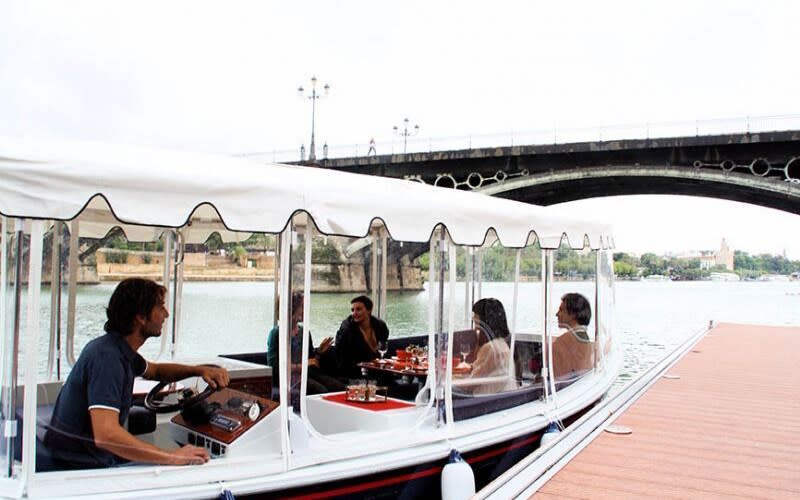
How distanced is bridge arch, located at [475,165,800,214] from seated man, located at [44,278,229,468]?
1180 inches

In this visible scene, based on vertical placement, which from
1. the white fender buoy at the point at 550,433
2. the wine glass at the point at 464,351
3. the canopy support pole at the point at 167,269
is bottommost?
the white fender buoy at the point at 550,433

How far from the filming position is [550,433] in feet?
18.9

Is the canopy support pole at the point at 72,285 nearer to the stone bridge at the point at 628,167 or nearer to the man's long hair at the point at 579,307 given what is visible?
the man's long hair at the point at 579,307

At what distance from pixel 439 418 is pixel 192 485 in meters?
1.83

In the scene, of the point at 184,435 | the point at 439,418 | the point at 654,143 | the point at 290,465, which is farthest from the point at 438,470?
the point at 654,143

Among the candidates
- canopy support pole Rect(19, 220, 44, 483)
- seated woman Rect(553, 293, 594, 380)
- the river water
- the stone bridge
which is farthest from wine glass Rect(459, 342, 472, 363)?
the stone bridge

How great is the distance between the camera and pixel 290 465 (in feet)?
12.7

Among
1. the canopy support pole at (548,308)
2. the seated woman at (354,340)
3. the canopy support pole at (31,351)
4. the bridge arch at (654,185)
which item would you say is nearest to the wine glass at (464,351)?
the canopy support pole at (548,308)

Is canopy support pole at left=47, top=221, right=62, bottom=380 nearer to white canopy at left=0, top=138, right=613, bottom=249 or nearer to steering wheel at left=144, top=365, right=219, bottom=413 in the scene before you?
white canopy at left=0, top=138, right=613, bottom=249

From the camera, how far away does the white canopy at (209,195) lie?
313 cm

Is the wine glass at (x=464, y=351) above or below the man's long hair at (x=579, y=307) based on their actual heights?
below

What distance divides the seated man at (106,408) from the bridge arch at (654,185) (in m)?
30.0

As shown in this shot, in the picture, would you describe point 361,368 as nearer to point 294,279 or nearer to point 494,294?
point 494,294

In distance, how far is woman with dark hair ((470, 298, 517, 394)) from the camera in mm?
5558
